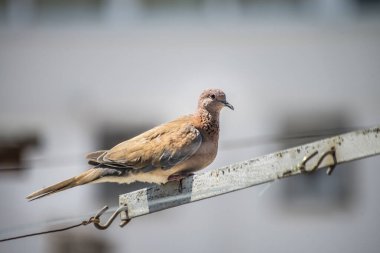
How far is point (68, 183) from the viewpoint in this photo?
360cm

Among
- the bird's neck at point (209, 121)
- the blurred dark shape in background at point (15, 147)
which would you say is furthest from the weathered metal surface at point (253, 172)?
the blurred dark shape in background at point (15, 147)

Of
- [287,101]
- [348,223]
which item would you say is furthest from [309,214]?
[287,101]

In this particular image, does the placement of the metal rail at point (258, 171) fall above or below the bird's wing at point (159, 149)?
below

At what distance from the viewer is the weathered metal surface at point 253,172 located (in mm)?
3078

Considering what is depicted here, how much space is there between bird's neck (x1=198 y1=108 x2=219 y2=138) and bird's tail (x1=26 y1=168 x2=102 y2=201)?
1.72 feet

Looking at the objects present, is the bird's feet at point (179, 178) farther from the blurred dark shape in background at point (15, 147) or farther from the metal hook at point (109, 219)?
Result: the blurred dark shape in background at point (15, 147)

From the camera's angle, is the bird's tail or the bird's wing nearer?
the bird's tail

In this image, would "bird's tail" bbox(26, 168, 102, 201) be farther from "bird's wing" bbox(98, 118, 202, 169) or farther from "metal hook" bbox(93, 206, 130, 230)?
→ "metal hook" bbox(93, 206, 130, 230)

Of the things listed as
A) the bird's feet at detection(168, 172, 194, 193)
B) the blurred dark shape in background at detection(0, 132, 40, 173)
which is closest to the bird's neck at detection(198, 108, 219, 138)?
the bird's feet at detection(168, 172, 194, 193)

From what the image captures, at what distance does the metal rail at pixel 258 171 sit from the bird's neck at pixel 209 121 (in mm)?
523

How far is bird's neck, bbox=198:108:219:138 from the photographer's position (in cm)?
393

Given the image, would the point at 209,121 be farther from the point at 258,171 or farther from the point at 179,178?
the point at 258,171

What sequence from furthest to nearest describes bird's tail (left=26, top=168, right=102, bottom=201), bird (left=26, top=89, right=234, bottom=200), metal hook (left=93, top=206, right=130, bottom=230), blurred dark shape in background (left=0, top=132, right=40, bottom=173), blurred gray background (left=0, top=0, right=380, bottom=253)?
1. blurred gray background (left=0, top=0, right=380, bottom=253)
2. blurred dark shape in background (left=0, top=132, right=40, bottom=173)
3. bird (left=26, top=89, right=234, bottom=200)
4. bird's tail (left=26, top=168, right=102, bottom=201)
5. metal hook (left=93, top=206, right=130, bottom=230)

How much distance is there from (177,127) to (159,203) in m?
0.59
